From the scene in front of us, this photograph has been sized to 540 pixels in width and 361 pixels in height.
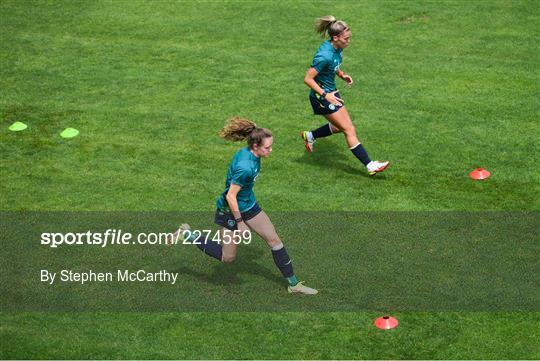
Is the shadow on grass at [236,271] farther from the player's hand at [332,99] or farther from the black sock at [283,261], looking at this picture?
the player's hand at [332,99]

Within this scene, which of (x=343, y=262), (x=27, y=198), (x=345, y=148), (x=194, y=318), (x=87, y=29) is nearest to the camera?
(x=194, y=318)

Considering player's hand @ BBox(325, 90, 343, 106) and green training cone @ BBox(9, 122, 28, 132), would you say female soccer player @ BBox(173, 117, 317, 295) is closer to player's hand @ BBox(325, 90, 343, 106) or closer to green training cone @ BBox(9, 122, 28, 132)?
player's hand @ BBox(325, 90, 343, 106)

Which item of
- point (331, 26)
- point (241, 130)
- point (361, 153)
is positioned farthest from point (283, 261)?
point (331, 26)

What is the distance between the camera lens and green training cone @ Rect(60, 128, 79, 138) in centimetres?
1559

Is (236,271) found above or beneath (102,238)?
beneath

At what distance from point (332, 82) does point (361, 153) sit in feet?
3.86

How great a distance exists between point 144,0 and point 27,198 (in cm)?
926

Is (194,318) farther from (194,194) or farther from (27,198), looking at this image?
(27,198)

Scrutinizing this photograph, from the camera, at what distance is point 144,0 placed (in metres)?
21.7

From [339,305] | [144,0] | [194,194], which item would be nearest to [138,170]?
[194,194]

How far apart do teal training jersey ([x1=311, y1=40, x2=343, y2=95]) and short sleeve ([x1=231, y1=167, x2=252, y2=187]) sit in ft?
12.1

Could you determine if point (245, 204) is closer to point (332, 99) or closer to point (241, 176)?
point (241, 176)

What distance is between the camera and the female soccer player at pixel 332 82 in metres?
13.7

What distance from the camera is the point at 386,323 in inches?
415
